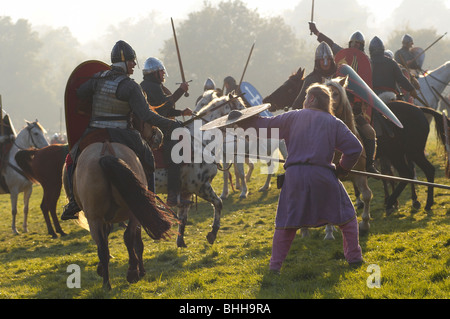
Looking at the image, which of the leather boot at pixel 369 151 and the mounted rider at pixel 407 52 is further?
the mounted rider at pixel 407 52

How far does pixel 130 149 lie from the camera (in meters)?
6.51

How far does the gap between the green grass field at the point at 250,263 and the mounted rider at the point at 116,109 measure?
1268 mm

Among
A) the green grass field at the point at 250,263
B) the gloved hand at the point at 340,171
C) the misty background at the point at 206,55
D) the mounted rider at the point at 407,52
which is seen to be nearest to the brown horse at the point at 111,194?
the green grass field at the point at 250,263

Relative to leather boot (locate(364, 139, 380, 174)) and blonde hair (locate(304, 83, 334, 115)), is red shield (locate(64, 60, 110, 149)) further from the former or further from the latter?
leather boot (locate(364, 139, 380, 174))

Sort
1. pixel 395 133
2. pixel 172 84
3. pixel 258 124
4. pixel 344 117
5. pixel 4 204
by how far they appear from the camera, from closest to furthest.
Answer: pixel 258 124 → pixel 344 117 → pixel 395 133 → pixel 4 204 → pixel 172 84

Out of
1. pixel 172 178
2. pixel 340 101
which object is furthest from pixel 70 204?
pixel 340 101

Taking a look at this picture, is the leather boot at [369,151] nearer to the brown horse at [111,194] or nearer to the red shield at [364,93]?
the red shield at [364,93]

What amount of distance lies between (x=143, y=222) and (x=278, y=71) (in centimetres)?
4883

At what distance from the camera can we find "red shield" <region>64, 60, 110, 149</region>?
6.95 metres

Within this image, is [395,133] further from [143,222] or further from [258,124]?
[143,222]

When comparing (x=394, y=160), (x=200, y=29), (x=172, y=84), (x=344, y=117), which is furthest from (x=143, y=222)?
(x=200, y=29)

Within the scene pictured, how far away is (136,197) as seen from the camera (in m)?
5.92

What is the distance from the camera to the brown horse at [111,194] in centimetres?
591

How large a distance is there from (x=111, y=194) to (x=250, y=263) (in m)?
2.25
